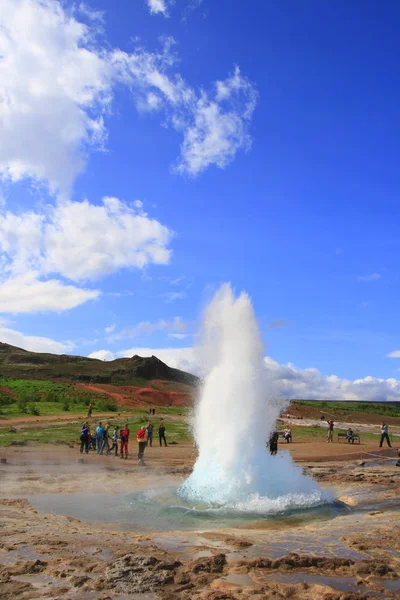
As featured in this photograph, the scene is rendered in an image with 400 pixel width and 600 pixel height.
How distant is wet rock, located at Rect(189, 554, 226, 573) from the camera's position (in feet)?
24.3

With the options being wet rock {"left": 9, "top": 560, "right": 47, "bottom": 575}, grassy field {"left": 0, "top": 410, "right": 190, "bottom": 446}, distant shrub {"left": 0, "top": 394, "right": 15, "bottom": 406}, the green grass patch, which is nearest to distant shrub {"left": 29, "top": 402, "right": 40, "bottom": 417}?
the green grass patch

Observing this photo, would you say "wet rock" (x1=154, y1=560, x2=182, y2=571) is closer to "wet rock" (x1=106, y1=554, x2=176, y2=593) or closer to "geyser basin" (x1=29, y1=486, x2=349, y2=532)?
"wet rock" (x1=106, y1=554, x2=176, y2=593)

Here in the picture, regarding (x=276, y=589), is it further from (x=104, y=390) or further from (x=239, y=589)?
(x=104, y=390)

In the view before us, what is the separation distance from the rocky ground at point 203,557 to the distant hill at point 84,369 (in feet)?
203

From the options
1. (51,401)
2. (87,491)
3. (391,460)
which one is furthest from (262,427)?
(51,401)

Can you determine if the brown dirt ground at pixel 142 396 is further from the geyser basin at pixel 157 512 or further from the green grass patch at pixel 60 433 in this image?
the geyser basin at pixel 157 512

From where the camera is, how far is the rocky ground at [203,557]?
21.9 ft

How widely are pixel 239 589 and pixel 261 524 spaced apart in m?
4.49

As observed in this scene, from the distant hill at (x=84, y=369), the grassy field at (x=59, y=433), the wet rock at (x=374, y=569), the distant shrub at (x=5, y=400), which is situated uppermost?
the distant hill at (x=84, y=369)

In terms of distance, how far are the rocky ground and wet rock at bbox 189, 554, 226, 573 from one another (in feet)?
0.05

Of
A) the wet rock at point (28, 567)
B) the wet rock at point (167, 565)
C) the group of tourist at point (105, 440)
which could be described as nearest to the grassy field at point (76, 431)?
the group of tourist at point (105, 440)

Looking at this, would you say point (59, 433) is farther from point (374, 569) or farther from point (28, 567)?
point (374, 569)

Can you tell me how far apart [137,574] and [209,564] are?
114cm

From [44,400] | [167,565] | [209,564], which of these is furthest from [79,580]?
[44,400]
